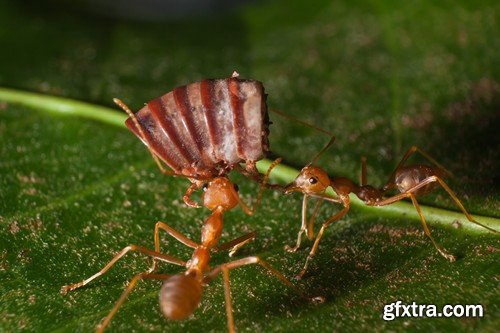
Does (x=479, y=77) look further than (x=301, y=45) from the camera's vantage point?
No

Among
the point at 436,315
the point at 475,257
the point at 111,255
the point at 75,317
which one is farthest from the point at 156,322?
the point at 475,257

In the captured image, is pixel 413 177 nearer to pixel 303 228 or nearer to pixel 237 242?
pixel 303 228

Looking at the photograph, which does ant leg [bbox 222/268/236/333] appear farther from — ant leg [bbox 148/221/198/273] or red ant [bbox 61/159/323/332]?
ant leg [bbox 148/221/198/273]

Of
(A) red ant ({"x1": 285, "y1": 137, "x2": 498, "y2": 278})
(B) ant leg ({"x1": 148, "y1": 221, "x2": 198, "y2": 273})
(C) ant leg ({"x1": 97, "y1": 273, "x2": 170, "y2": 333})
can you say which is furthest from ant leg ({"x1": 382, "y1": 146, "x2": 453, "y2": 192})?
(C) ant leg ({"x1": 97, "y1": 273, "x2": 170, "y2": 333})

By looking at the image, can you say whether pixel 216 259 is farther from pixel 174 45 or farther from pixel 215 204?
pixel 174 45

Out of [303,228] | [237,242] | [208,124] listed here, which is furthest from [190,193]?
[303,228]

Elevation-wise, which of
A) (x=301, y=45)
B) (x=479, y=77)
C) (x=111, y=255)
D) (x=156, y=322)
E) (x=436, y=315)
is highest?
Answer: (x=301, y=45)

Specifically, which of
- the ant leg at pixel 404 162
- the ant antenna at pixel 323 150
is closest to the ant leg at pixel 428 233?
the ant leg at pixel 404 162
